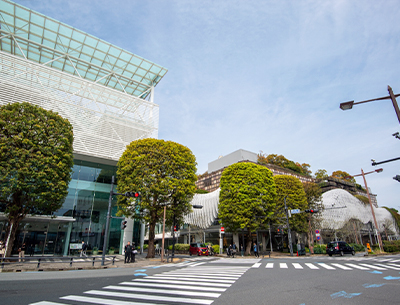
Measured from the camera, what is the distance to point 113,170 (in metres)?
31.1

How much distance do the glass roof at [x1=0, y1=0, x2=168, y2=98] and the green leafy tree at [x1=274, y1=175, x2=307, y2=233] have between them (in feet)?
91.3

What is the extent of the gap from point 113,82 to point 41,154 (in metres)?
25.5

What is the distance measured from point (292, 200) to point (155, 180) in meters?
24.7

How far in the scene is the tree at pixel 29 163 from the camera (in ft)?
58.4

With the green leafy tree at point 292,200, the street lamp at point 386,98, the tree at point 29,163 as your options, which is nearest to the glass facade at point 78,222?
the tree at point 29,163

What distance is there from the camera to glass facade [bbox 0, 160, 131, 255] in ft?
80.3

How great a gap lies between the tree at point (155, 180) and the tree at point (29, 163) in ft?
19.6

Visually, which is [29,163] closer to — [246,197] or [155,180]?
[155,180]

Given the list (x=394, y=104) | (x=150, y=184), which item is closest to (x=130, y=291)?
(x=394, y=104)

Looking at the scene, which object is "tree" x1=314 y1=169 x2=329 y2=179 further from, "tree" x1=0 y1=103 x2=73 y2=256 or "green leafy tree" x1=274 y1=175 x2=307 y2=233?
"tree" x1=0 y1=103 x2=73 y2=256

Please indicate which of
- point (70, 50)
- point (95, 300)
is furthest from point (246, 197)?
point (70, 50)

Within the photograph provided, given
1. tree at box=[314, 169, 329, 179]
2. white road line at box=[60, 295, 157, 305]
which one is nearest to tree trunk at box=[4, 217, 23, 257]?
white road line at box=[60, 295, 157, 305]

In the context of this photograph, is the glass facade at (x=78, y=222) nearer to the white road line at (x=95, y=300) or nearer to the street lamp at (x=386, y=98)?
the white road line at (x=95, y=300)

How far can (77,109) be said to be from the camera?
2931 centimetres
